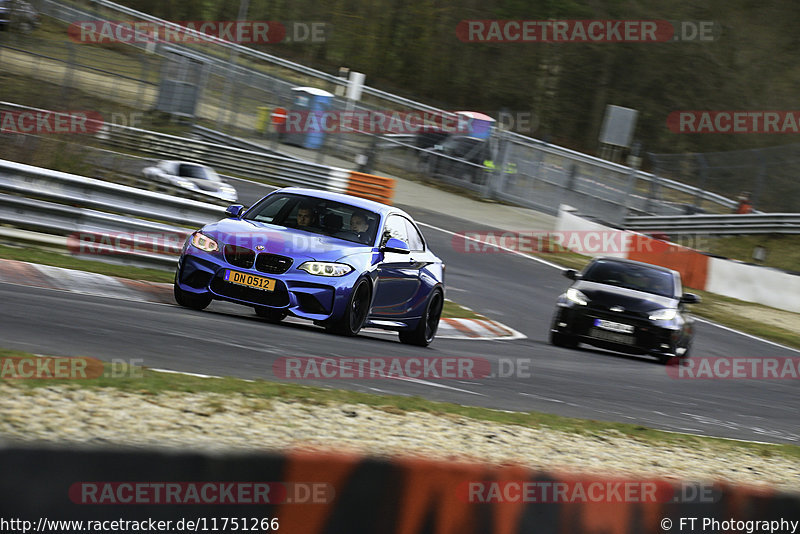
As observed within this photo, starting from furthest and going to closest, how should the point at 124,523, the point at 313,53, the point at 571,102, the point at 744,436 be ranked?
the point at 313,53 < the point at 571,102 < the point at 744,436 < the point at 124,523

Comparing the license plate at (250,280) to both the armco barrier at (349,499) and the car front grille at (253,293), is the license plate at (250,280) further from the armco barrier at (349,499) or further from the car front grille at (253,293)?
the armco barrier at (349,499)

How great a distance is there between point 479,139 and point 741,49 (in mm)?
15218

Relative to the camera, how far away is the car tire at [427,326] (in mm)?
12219

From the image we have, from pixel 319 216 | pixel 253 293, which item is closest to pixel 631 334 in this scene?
pixel 319 216

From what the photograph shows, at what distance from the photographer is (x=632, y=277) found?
15.6 meters

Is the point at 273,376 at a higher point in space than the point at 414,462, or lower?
lower

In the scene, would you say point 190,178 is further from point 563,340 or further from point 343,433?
point 343,433

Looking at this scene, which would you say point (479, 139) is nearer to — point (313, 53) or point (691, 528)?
point (313, 53)

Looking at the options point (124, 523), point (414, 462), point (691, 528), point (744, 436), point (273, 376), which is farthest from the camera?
point (744, 436)

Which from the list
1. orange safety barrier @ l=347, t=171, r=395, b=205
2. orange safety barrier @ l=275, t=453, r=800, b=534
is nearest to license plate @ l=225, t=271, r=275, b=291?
orange safety barrier @ l=275, t=453, r=800, b=534

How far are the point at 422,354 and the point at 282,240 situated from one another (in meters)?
1.89

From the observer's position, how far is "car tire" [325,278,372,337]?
10.6 metres

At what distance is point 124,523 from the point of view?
3324 mm

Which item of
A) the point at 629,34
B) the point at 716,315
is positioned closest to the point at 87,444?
the point at 716,315
